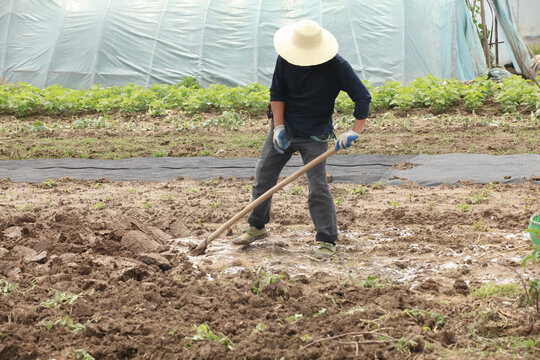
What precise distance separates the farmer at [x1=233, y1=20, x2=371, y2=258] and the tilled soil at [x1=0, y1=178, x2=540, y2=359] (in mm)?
478

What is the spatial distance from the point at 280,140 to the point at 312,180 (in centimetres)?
39

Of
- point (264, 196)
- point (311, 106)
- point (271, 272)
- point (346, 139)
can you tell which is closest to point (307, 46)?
point (311, 106)

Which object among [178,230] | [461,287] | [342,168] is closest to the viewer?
[461,287]

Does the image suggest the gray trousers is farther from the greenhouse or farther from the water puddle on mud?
the greenhouse

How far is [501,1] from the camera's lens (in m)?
15.1

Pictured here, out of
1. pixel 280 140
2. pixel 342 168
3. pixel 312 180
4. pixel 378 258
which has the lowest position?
pixel 378 258

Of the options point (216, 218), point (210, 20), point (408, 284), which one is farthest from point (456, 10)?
point (408, 284)

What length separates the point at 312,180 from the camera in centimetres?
468

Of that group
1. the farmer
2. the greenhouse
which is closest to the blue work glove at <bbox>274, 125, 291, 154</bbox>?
the farmer

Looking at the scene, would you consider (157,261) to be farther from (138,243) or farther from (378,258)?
(378,258)

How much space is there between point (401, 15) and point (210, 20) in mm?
4484

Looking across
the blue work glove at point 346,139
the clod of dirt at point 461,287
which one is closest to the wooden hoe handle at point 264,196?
the blue work glove at point 346,139

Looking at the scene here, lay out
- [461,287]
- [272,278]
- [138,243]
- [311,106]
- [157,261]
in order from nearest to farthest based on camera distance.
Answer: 1. [461,287]
2. [272,278]
3. [157,261]
4. [311,106]
5. [138,243]

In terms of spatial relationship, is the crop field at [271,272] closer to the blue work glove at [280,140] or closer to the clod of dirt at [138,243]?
the clod of dirt at [138,243]
